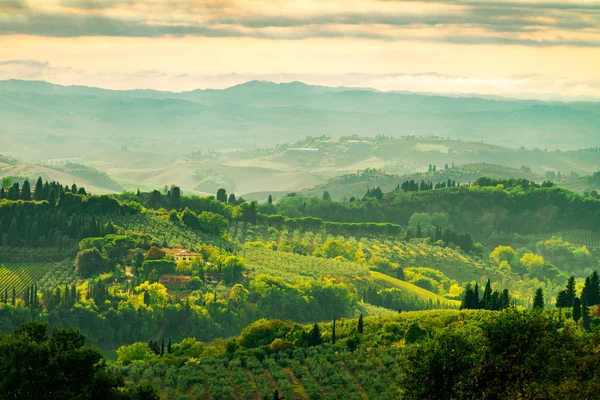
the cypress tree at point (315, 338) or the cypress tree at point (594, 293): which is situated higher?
the cypress tree at point (594, 293)

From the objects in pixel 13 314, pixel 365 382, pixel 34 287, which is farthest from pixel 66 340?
pixel 34 287

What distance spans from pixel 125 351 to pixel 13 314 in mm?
38172

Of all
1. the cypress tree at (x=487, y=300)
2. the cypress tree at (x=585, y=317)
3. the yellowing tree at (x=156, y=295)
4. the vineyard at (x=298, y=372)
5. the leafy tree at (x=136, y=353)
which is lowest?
the leafy tree at (x=136, y=353)

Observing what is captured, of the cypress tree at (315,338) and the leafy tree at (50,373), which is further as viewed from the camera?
the cypress tree at (315,338)

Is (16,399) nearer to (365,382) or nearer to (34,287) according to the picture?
(365,382)

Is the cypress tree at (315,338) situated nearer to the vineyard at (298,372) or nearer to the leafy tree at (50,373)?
the vineyard at (298,372)

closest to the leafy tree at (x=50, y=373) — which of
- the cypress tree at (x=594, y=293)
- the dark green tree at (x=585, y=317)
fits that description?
the dark green tree at (x=585, y=317)

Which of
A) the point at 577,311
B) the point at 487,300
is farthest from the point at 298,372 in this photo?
the point at 487,300

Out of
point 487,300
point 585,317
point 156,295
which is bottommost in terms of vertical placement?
point 156,295

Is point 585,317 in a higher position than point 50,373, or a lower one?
lower

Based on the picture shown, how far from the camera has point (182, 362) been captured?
127 metres

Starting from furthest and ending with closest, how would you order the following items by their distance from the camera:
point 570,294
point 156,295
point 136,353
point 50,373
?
point 156,295 → point 136,353 → point 570,294 → point 50,373

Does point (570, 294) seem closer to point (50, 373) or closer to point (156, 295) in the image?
point (50, 373)

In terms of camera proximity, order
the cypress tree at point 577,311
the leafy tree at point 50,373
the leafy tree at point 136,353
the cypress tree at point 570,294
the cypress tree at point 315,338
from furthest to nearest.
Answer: the leafy tree at point 136,353 → the cypress tree at point 570,294 → the cypress tree at point 315,338 → the cypress tree at point 577,311 → the leafy tree at point 50,373
